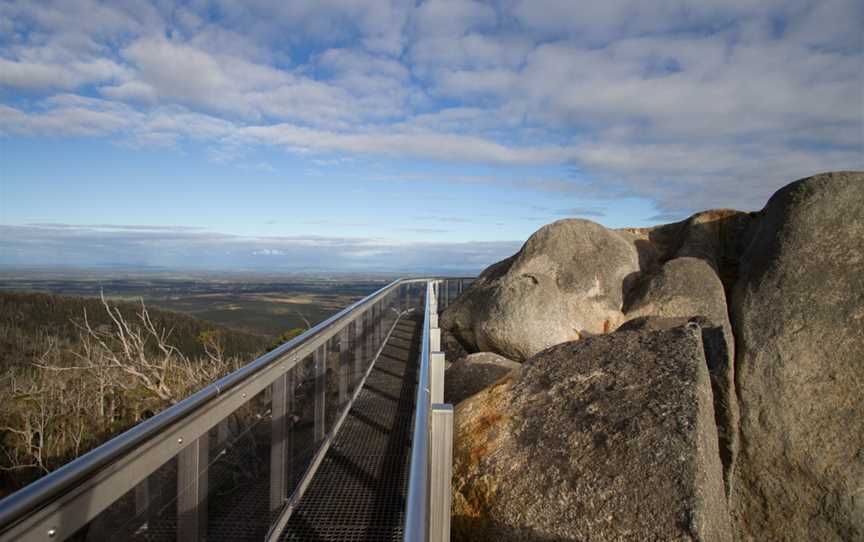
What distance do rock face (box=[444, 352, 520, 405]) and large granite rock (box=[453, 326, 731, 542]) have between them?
205cm

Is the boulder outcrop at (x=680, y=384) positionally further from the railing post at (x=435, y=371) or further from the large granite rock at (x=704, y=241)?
the railing post at (x=435, y=371)

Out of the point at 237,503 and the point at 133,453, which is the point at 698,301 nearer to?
the point at 237,503

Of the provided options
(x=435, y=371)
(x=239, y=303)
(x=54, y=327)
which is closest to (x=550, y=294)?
(x=435, y=371)

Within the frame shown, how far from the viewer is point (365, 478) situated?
4.43 meters

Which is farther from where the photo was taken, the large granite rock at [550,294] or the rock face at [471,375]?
the large granite rock at [550,294]

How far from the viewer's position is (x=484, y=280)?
45.9 ft

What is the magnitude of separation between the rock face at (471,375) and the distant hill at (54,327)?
25.0 metres

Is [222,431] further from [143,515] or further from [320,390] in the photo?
[320,390]

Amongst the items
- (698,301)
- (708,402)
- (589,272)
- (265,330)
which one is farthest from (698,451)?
(265,330)

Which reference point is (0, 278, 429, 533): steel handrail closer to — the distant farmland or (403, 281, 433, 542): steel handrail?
(403, 281, 433, 542): steel handrail

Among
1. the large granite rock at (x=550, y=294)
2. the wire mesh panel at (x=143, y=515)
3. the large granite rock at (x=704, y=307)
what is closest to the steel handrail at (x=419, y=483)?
the wire mesh panel at (x=143, y=515)

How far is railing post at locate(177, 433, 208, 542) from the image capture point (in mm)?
2092

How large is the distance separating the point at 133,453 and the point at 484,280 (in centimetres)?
1250

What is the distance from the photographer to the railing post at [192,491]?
2.09 metres
